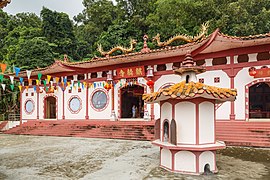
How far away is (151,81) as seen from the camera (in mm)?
12711

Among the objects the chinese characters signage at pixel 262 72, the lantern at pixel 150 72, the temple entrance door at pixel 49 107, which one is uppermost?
the lantern at pixel 150 72

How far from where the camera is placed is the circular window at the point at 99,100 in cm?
1437

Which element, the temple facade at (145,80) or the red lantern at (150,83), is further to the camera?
Result: the red lantern at (150,83)

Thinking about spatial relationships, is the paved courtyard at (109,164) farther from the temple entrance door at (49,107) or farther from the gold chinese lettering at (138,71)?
the temple entrance door at (49,107)

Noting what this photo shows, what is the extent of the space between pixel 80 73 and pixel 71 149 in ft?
25.1

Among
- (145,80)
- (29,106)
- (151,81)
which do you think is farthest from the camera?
(29,106)

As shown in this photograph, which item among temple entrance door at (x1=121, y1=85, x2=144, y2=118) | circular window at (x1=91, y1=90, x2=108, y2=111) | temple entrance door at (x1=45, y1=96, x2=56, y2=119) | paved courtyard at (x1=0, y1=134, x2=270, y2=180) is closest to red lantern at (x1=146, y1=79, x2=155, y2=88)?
circular window at (x1=91, y1=90, x2=108, y2=111)

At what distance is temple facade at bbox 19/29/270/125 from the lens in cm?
1056

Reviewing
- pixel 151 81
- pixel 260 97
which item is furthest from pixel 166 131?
pixel 260 97

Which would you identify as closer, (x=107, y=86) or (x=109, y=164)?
(x=109, y=164)

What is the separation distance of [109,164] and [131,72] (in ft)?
25.5

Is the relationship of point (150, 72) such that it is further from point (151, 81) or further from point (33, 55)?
point (33, 55)

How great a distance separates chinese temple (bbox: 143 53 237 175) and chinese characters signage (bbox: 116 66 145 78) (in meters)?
7.45

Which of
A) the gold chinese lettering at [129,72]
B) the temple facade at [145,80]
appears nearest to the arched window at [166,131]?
the temple facade at [145,80]
